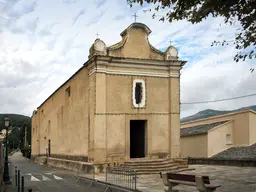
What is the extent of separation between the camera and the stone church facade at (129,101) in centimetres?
2206

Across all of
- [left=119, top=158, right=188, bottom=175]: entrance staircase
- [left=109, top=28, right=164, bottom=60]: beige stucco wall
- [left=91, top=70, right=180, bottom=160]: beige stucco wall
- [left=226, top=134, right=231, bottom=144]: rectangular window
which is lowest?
[left=119, top=158, right=188, bottom=175]: entrance staircase

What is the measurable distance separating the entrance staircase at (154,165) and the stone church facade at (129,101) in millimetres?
636

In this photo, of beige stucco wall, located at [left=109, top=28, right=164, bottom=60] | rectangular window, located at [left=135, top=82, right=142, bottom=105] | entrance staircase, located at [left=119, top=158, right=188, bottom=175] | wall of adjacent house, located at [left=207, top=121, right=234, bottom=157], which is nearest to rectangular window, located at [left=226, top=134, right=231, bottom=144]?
wall of adjacent house, located at [left=207, top=121, right=234, bottom=157]

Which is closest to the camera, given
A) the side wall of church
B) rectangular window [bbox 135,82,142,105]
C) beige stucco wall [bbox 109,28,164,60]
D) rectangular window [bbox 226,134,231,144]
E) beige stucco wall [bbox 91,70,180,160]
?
beige stucco wall [bbox 91,70,180,160]

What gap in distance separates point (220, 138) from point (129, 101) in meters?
11.1

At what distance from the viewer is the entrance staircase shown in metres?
21.0

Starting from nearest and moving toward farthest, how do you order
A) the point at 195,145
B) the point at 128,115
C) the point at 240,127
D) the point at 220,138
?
1. the point at 128,115
2. the point at 240,127
3. the point at 220,138
4. the point at 195,145

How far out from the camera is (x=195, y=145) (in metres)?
31.7

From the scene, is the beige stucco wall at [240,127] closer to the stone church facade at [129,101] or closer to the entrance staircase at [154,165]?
the stone church facade at [129,101]

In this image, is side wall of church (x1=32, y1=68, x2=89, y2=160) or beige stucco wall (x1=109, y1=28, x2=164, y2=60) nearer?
beige stucco wall (x1=109, y1=28, x2=164, y2=60)

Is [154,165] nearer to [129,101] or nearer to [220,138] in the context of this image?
[129,101]

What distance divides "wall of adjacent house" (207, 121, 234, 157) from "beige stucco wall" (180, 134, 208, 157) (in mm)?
465

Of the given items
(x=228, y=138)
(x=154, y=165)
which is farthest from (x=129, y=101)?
(x=228, y=138)

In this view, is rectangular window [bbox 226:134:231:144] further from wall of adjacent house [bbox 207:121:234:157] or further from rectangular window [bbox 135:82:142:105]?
rectangular window [bbox 135:82:142:105]
